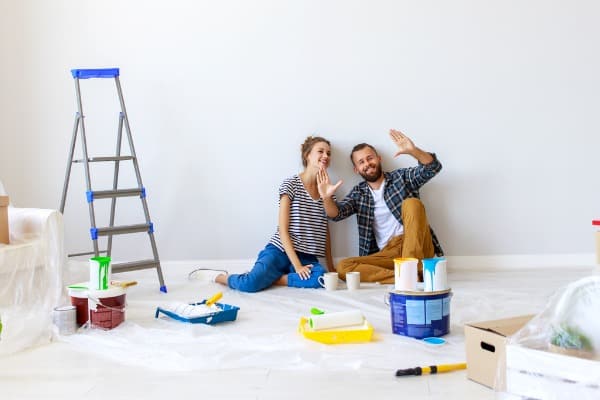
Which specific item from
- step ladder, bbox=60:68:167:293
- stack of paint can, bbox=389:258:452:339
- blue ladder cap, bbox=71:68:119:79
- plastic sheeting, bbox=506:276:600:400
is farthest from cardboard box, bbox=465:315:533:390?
blue ladder cap, bbox=71:68:119:79

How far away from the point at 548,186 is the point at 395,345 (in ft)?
6.95

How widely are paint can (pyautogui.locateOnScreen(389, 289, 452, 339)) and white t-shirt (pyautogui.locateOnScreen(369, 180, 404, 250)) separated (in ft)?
4.80

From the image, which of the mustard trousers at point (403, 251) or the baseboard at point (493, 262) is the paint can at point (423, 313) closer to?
the mustard trousers at point (403, 251)

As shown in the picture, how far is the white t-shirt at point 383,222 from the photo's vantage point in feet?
13.0

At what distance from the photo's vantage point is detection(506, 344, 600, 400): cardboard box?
58.6 inches

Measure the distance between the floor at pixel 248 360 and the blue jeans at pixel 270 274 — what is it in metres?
0.36

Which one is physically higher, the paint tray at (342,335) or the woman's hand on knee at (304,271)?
the woman's hand on knee at (304,271)

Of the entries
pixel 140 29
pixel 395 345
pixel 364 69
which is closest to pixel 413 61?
pixel 364 69

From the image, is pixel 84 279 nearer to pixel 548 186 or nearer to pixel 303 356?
pixel 303 356

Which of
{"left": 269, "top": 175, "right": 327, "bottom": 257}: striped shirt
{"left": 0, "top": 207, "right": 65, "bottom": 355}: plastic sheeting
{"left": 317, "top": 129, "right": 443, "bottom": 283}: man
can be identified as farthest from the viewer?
{"left": 269, "top": 175, "right": 327, "bottom": 257}: striped shirt

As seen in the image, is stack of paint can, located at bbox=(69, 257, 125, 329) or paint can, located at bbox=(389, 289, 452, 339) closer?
paint can, located at bbox=(389, 289, 452, 339)

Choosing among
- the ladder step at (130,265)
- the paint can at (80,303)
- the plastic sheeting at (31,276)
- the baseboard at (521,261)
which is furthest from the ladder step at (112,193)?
the baseboard at (521,261)

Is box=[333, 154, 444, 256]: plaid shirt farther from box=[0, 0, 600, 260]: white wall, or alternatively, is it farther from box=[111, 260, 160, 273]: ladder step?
box=[111, 260, 160, 273]: ladder step

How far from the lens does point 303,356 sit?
2279mm
